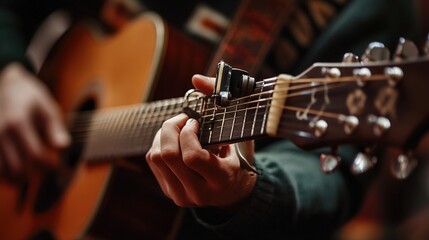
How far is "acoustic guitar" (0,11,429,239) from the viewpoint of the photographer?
49 centimetres

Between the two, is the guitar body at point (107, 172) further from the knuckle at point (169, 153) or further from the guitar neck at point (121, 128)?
the knuckle at point (169, 153)

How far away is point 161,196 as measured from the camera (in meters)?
0.82

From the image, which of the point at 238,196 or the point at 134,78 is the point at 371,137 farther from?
the point at 134,78

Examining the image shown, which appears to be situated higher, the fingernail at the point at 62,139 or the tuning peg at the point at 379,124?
the tuning peg at the point at 379,124

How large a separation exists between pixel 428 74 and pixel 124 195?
0.52 metres

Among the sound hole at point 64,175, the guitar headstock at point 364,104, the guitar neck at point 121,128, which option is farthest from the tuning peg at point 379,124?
the sound hole at point 64,175

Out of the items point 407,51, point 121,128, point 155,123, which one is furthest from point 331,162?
point 121,128

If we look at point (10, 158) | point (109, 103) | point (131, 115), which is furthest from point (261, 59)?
point (10, 158)

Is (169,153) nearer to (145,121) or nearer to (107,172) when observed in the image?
(145,121)

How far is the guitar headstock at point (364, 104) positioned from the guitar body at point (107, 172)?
0.74ft

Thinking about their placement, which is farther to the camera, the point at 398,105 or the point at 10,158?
the point at 10,158

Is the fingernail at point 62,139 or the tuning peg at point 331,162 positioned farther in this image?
the fingernail at point 62,139

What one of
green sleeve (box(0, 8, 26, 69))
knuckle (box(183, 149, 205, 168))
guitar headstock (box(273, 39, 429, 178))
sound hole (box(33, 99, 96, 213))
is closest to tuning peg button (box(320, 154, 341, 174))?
guitar headstock (box(273, 39, 429, 178))

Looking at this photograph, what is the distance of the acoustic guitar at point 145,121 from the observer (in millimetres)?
487
